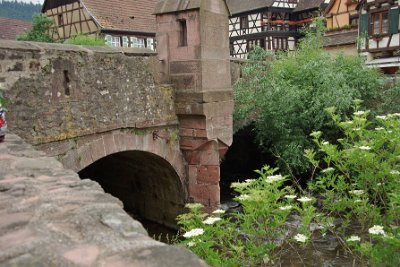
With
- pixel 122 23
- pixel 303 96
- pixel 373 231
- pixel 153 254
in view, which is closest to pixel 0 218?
pixel 153 254

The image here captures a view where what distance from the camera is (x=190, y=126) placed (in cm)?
744

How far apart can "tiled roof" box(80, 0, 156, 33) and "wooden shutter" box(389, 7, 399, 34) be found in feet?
33.7

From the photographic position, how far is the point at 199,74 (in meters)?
7.00

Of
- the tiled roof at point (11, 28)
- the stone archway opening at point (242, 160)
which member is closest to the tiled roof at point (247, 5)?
the stone archway opening at point (242, 160)

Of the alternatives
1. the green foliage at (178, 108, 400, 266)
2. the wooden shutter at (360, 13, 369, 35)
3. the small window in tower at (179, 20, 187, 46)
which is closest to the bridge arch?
the small window in tower at (179, 20, 187, 46)

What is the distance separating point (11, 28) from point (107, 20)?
411 inches

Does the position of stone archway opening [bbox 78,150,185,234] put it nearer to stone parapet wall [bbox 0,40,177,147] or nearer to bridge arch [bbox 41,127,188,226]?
bridge arch [bbox 41,127,188,226]

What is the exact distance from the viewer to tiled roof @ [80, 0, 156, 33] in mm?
20156

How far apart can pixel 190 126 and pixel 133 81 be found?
1401 millimetres

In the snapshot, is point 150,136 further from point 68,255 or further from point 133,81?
point 68,255

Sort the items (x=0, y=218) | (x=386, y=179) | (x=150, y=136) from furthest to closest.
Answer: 1. (x=150, y=136)
2. (x=386, y=179)
3. (x=0, y=218)

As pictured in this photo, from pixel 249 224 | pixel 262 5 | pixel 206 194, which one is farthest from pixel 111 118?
pixel 262 5

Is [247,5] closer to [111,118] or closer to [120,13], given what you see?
[120,13]

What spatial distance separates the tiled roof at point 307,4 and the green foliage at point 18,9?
61849 mm
